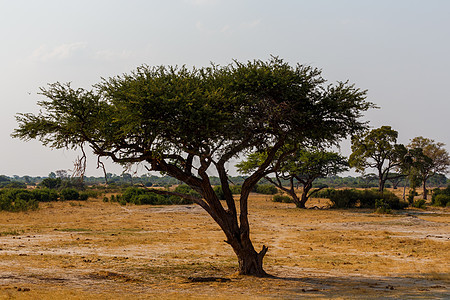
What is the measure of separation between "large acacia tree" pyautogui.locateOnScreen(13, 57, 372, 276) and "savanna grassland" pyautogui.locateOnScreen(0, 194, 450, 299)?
87.3 inches

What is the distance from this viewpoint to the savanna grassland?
452 inches

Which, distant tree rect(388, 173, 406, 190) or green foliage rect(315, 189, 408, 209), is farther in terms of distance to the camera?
distant tree rect(388, 173, 406, 190)

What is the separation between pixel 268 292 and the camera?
11.6 meters

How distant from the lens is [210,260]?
685 inches

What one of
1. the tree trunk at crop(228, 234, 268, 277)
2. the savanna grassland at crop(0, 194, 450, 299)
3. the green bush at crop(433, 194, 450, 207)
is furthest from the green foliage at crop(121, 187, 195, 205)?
the tree trunk at crop(228, 234, 268, 277)

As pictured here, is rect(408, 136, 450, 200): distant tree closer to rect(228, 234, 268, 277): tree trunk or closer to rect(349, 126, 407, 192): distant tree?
rect(349, 126, 407, 192): distant tree

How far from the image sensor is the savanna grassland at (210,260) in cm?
1149

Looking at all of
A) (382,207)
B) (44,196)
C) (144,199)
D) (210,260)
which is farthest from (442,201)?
(44,196)

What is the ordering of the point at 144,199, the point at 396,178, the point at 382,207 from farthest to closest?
1. the point at 396,178
2. the point at 144,199
3. the point at 382,207

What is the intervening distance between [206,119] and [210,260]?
23.1ft

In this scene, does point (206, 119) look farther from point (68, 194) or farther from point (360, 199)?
point (68, 194)

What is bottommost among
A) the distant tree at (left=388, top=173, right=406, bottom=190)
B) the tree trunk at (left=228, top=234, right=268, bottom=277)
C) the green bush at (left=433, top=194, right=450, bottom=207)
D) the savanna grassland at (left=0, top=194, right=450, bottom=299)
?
the savanna grassland at (left=0, top=194, right=450, bottom=299)

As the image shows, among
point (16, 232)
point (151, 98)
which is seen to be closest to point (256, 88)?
point (151, 98)

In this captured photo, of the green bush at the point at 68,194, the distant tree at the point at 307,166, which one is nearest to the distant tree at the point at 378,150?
the distant tree at the point at 307,166
